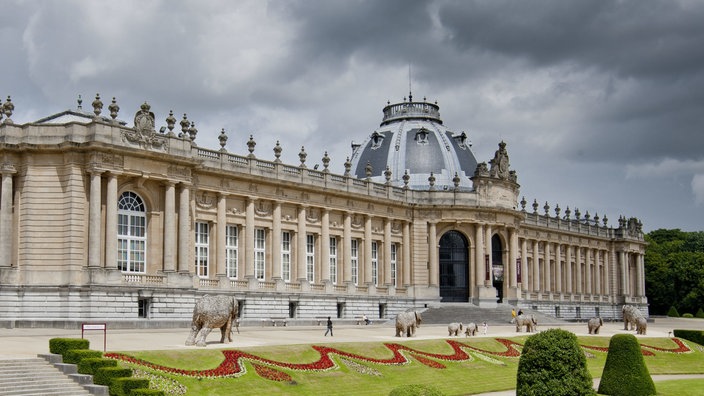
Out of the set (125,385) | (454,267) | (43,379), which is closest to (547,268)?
(454,267)

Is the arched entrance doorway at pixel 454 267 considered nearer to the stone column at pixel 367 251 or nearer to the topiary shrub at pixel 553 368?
the stone column at pixel 367 251

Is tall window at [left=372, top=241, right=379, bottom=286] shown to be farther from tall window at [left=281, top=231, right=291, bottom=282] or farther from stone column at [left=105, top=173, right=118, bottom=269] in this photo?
stone column at [left=105, top=173, right=118, bottom=269]

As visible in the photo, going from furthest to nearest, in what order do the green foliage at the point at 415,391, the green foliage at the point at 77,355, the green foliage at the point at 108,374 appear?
the green foliage at the point at 77,355, the green foliage at the point at 108,374, the green foliage at the point at 415,391

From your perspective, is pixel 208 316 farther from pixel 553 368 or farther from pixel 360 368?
pixel 553 368

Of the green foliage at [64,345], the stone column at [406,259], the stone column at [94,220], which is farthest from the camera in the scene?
the stone column at [406,259]

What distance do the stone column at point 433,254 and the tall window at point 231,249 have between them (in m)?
20.6

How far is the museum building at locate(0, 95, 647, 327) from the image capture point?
47656 mm

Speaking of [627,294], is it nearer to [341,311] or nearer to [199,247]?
[341,311]

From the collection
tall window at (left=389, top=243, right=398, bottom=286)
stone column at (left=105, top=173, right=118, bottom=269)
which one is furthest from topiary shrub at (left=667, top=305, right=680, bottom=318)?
stone column at (left=105, top=173, right=118, bottom=269)

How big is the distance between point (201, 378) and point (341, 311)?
37343mm

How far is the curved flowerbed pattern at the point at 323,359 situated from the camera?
1112 inches

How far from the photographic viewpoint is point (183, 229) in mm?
52062

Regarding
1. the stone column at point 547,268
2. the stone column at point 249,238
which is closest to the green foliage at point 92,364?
the stone column at point 249,238

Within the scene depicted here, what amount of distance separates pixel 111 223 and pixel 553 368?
30.6 metres
